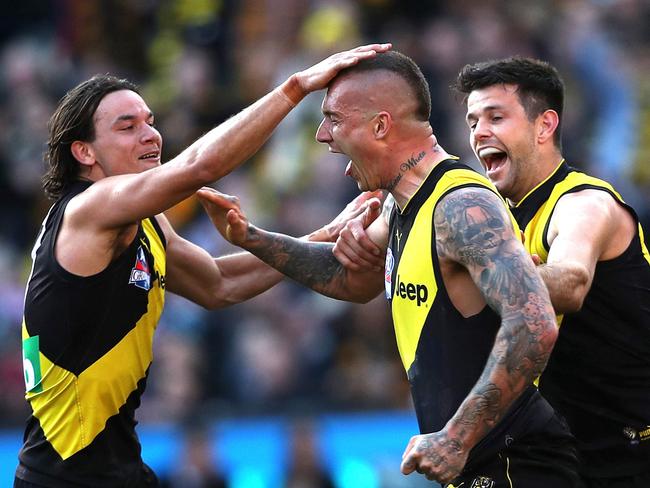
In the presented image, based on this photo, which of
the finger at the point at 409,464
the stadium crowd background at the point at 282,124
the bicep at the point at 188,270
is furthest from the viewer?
the stadium crowd background at the point at 282,124

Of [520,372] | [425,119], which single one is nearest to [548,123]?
[425,119]

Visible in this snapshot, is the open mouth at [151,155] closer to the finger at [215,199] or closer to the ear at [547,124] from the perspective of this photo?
the finger at [215,199]

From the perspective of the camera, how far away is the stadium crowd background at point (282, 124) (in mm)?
12148

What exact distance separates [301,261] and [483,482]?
6.28ft

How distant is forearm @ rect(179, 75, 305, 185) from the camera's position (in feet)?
19.6

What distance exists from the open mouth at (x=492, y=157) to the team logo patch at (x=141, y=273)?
6.41ft

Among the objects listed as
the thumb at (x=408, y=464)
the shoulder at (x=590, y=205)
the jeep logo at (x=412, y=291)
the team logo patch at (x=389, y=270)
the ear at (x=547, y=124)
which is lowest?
the thumb at (x=408, y=464)

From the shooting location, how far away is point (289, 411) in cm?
1123

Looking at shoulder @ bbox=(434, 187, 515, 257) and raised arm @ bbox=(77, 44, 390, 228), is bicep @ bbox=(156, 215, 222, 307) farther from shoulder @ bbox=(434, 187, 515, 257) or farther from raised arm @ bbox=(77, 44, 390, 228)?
shoulder @ bbox=(434, 187, 515, 257)

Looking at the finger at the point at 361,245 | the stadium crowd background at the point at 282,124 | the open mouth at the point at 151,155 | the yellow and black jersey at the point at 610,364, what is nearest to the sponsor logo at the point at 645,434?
the yellow and black jersey at the point at 610,364

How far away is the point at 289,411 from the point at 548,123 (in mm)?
5219

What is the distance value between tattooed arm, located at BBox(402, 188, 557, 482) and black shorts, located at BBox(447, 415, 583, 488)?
434 mm

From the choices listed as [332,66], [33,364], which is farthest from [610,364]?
[33,364]

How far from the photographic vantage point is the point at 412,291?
5.66 metres
